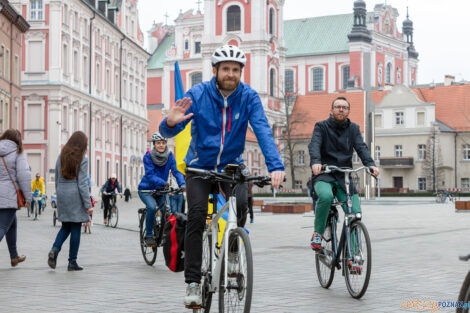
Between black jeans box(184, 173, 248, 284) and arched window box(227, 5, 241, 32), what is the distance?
251 feet

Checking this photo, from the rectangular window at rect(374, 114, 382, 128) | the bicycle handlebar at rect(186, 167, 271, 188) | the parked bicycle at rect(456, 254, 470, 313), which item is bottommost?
the parked bicycle at rect(456, 254, 470, 313)

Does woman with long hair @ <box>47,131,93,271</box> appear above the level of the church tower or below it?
below

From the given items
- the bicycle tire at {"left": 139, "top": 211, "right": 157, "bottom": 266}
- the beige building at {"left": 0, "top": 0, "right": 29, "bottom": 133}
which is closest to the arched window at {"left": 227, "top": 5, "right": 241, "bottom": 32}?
the beige building at {"left": 0, "top": 0, "right": 29, "bottom": 133}

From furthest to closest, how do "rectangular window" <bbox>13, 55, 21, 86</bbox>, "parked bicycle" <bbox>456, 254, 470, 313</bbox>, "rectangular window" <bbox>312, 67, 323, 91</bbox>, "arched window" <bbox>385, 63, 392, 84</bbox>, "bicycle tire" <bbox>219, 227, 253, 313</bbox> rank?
"arched window" <bbox>385, 63, 392, 84</bbox> < "rectangular window" <bbox>312, 67, 323, 91</bbox> < "rectangular window" <bbox>13, 55, 21, 86</bbox> < "bicycle tire" <bbox>219, 227, 253, 313</bbox> < "parked bicycle" <bbox>456, 254, 470, 313</bbox>

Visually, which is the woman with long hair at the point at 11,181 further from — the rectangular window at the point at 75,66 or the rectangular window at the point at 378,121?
the rectangular window at the point at 378,121

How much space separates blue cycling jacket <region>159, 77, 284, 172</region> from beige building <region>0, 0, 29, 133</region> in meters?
34.0

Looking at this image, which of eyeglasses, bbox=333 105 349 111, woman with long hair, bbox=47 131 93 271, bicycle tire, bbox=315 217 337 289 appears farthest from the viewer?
woman with long hair, bbox=47 131 93 271

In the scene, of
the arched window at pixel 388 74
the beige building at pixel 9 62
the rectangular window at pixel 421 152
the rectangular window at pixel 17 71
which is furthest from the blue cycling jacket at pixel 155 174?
the arched window at pixel 388 74

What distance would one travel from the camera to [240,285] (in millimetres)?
5758

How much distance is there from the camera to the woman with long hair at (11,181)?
10688 mm

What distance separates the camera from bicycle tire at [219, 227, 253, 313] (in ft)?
18.2

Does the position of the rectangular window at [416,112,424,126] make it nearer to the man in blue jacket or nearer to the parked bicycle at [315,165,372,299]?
the parked bicycle at [315,165,372,299]

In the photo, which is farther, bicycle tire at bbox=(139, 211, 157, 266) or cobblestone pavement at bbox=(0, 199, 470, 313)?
bicycle tire at bbox=(139, 211, 157, 266)

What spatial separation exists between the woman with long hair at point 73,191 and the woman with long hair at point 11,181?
1.66 feet
